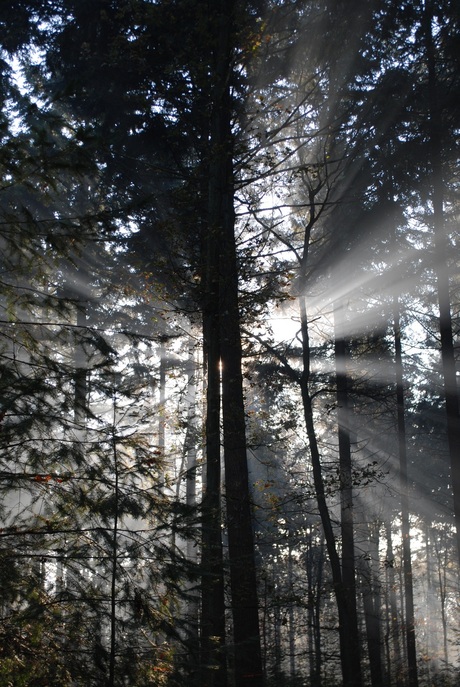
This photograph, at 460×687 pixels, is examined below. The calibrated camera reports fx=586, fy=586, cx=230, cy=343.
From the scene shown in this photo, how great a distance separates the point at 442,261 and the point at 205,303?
7.35 m

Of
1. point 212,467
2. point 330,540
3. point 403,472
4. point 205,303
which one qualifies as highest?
point 205,303

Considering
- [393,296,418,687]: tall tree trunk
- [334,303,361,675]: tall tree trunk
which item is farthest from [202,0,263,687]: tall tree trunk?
[393,296,418,687]: tall tree trunk

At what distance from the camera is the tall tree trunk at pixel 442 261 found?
12797mm

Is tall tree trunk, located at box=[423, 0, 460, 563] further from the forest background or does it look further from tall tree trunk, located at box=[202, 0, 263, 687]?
tall tree trunk, located at box=[202, 0, 263, 687]

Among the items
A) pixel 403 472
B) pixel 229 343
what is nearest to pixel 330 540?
pixel 229 343

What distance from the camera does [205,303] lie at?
8578mm

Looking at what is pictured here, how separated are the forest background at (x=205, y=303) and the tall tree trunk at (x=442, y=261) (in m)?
0.07

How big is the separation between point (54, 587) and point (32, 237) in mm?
3236

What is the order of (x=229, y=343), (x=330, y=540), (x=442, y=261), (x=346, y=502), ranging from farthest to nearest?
(x=442, y=261) < (x=346, y=502) < (x=330, y=540) < (x=229, y=343)

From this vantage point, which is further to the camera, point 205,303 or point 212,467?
point 205,303

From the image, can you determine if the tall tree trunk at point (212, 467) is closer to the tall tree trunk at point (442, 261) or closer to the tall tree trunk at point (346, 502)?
the tall tree trunk at point (346, 502)

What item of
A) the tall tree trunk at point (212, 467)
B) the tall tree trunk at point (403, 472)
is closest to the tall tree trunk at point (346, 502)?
the tall tree trunk at point (403, 472)

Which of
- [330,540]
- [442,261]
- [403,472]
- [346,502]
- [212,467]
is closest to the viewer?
[212,467]

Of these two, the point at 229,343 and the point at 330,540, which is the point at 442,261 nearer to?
the point at 229,343
